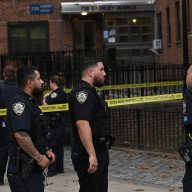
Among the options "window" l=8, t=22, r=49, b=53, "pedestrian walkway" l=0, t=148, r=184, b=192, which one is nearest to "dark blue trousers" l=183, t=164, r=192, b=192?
"pedestrian walkway" l=0, t=148, r=184, b=192

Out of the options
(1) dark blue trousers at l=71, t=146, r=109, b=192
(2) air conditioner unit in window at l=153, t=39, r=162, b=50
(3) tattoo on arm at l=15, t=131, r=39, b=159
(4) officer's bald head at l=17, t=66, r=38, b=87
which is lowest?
(1) dark blue trousers at l=71, t=146, r=109, b=192

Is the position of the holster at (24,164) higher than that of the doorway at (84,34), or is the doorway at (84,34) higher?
the doorway at (84,34)

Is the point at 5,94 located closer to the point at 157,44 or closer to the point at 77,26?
the point at 157,44

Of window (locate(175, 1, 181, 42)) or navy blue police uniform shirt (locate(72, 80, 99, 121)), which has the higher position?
window (locate(175, 1, 181, 42))

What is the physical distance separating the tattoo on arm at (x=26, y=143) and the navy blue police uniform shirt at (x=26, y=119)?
0.05m

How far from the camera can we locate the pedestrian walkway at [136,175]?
9.62m

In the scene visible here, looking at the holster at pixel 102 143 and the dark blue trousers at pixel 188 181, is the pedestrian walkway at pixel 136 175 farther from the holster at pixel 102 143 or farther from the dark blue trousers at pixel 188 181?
the holster at pixel 102 143

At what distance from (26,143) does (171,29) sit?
19.8 m

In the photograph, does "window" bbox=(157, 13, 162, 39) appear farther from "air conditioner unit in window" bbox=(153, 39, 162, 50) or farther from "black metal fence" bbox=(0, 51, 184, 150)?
"black metal fence" bbox=(0, 51, 184, 150)

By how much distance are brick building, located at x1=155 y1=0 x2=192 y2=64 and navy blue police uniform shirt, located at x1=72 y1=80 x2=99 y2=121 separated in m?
16.5

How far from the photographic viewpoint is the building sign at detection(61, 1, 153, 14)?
30.1m

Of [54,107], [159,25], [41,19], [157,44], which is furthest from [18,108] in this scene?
[41,19]

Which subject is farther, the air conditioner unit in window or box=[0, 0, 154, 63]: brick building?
box=[0, 0, 154, 63]: brick building

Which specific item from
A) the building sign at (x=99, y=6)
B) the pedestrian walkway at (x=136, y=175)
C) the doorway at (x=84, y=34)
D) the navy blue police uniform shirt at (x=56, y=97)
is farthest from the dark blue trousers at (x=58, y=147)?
the doorway at (x=84, y=34)
